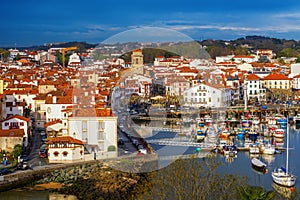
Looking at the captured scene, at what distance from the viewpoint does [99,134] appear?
5023 millimetres

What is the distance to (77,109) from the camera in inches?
216

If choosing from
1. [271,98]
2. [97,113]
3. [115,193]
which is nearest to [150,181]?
[115,193]

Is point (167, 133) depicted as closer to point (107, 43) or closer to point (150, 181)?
point (150, 181)

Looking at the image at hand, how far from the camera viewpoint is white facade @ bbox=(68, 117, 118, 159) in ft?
16.4

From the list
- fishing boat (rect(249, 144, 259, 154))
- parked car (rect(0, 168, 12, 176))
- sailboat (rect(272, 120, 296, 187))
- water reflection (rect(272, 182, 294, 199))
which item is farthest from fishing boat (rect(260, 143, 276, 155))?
parked car (rect(0, 168, 12, 176))

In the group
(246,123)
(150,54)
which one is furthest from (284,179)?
(246,123)

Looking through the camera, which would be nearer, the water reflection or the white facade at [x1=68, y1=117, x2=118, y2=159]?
the water reflection

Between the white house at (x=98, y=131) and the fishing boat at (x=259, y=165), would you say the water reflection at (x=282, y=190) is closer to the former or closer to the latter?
the fishing boat at (x=259, y=165)

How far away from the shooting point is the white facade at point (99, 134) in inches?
197

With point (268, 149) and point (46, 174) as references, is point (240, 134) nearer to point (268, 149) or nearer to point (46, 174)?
point (268, 149)

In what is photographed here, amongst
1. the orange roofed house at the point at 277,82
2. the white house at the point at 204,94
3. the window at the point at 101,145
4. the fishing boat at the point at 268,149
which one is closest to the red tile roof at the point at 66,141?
the window at the point at 101,145

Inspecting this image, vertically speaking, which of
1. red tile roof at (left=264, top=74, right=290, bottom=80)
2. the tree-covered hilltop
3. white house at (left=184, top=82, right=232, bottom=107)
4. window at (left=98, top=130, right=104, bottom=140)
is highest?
the tree-covered hilltop

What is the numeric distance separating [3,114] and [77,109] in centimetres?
226

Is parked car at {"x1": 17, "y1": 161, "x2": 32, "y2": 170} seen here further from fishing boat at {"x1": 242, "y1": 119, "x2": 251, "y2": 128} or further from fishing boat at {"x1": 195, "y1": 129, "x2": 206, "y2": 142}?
fishing boat at {"x1": 242, "y1": 119, "x2": 251, "y2": 128}
